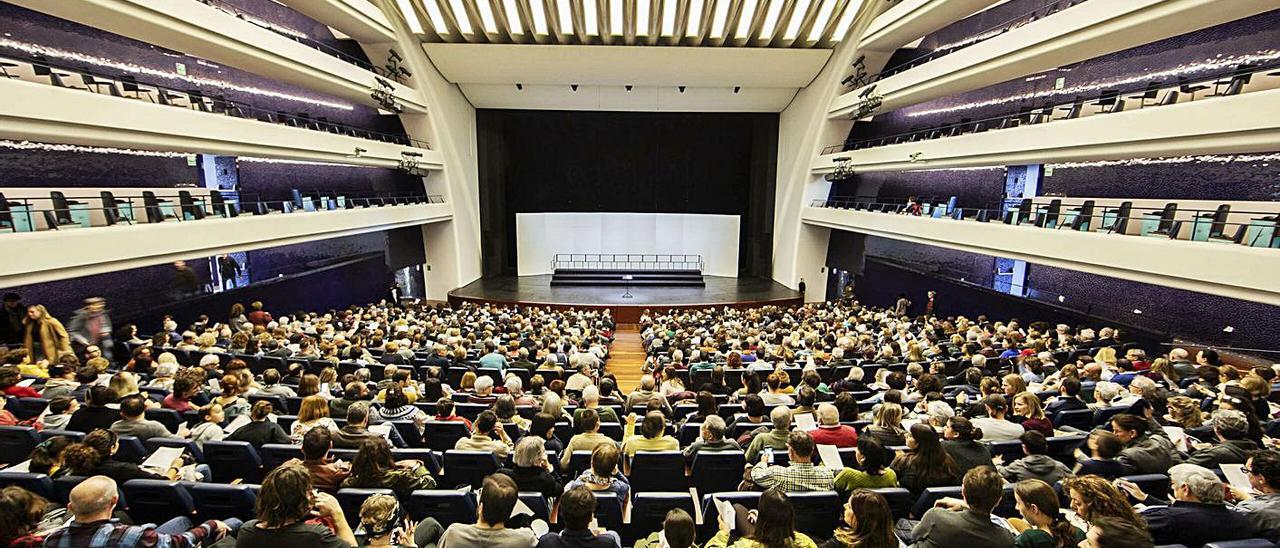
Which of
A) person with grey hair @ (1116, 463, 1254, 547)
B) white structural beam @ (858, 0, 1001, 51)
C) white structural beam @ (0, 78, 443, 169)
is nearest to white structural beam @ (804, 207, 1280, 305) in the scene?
white structural beam @ (858, 0, 1001, 51)

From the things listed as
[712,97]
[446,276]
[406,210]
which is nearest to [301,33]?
[406,210]

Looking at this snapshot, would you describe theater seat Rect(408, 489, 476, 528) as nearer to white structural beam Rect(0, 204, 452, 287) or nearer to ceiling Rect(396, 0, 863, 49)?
white structural beam Rect(0, 204, 452, 287)

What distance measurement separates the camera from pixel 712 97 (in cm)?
2509

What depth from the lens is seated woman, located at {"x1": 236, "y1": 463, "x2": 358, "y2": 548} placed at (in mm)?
2939

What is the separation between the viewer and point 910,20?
1666 centimetres

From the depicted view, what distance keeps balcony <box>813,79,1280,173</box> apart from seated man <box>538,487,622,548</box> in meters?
11.0

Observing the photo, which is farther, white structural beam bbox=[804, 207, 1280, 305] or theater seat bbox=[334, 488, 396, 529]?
white structural beam bbox=[804, 207, 1280, 305]

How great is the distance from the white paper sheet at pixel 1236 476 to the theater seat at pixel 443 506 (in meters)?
5.43

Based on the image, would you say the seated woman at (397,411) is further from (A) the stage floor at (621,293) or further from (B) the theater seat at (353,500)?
(A) the stage floor at (621,293)

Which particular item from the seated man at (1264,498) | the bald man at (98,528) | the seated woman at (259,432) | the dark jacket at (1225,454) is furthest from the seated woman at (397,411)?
the dark jacket at (1225,454)

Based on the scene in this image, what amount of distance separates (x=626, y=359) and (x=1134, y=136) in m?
11.4

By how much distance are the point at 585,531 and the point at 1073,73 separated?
56.6 feet

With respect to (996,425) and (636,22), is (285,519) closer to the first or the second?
(996,425)

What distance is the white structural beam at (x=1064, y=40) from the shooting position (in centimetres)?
959
